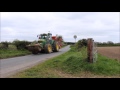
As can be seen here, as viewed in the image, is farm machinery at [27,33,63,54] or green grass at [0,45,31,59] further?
farm machinery at [27,33,63,54]

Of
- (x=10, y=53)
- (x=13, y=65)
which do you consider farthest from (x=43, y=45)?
(x=13, y=65)

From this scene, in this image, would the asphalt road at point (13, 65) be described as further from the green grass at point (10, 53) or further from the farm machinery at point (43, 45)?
the farm machinery at point (43, 45)

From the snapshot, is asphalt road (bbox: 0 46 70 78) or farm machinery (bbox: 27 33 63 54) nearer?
asphalt road (bbox: 0 46 70 78)

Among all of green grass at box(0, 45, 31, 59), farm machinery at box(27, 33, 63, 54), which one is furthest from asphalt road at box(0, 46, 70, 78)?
farm machinery at box(27, 33, 63, 54)

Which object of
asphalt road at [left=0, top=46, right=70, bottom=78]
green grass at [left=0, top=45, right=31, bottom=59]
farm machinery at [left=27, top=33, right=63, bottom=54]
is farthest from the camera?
farm machinery at [left=27, top=33, right=63, bottom=54]

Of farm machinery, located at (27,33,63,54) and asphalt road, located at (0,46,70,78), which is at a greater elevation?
farm machinery, located at (27,33,63,54)

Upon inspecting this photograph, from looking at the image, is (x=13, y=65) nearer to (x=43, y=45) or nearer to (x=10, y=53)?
(x=10, y=53)

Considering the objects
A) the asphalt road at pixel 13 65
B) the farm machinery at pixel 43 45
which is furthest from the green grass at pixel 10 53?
the asphalt road at pixel 13 65

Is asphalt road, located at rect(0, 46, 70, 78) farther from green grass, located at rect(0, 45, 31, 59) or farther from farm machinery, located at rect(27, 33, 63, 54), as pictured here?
farm machinery, located at rect(27, 33, 63, 54)

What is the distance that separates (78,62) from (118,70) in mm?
1908

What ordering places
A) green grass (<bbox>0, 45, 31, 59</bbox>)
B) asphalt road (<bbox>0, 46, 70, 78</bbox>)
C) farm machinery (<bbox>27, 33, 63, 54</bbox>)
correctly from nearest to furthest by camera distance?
asphalt road (<bbox>0, 46, 70, 78</bbox>) < green grass (<bbox>0, 45, 31, 59</bbox>) < farm machinery (<bbox>27, 33, 63, 54</bbox>)

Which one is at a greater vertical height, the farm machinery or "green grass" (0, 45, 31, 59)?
the farm machinery
